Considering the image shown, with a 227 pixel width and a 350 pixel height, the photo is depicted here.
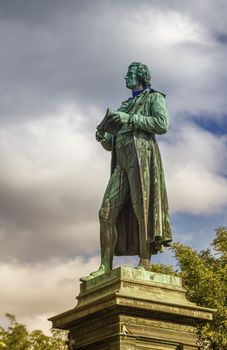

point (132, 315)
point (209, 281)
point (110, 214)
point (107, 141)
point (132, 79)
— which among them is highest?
point (209, 281)

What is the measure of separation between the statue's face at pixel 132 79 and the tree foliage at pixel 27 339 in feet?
68.3

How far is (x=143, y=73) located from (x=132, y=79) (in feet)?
0.80

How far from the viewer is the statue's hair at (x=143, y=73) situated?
13766mm

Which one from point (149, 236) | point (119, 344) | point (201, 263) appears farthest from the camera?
point (201, 263)

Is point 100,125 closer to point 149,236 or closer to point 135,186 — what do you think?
point 135,186

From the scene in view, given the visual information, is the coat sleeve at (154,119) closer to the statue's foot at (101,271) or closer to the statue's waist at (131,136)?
the statue's waist at (131,136)

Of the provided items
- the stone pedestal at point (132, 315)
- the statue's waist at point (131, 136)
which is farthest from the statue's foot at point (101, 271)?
the statue's waist at point (131, 136)

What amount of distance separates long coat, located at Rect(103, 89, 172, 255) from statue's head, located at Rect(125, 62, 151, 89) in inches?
24.5

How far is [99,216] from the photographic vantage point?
42.0 ft

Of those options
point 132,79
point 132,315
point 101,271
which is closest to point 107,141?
point 132,79

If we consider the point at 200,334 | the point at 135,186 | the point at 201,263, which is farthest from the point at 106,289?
the point at 201,263

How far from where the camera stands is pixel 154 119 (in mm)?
12992

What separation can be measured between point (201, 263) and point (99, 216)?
24601 mm

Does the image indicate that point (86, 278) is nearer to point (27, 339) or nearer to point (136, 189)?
point (136, 189)
